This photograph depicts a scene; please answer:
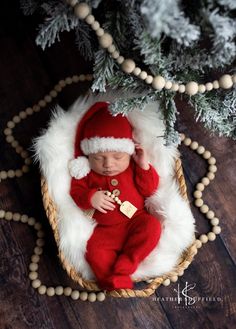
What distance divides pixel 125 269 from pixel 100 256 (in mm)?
81

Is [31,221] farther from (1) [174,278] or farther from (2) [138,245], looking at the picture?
(1) [174,278]

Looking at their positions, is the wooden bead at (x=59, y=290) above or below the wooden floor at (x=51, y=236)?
below

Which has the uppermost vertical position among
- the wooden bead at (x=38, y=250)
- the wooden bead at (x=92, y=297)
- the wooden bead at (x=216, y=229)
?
the wooden bead at (x=216, y=229)

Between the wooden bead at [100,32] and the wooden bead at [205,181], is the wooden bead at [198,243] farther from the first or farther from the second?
the wooden bead at [100,32]

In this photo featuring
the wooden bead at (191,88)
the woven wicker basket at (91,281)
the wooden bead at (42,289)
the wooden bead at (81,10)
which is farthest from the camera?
the wooden bead at (42,289)

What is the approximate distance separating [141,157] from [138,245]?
0.77ft

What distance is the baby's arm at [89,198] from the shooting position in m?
1.18

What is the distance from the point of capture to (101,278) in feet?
3.78

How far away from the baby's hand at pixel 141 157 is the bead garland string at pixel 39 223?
0.38 feet

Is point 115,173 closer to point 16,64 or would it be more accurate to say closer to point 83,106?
point 83,106

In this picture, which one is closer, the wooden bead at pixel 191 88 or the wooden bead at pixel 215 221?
the wooden bead at pixel 191 88

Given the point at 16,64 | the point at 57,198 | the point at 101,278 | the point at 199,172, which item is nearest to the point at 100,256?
the point at 101,278

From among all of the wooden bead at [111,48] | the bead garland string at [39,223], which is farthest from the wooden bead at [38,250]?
the wooden bead at [111,48]

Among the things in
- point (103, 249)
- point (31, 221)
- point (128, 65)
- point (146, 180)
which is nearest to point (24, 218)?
point (31, 221)
